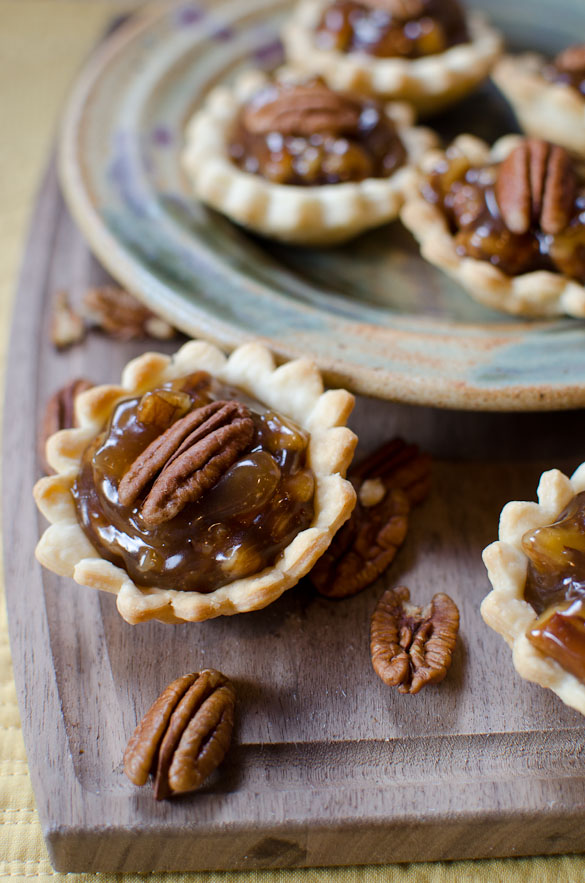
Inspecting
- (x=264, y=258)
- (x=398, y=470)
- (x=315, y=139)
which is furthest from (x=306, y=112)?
(x=398, y=470)

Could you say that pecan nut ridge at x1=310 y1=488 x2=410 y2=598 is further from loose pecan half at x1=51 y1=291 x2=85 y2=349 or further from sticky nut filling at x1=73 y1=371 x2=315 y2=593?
loose pecan half at x1=51 y1=291 x2=85 y2=349

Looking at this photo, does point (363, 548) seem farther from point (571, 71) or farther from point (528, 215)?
point (571, 71)

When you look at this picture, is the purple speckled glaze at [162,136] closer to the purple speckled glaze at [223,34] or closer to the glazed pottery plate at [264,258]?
the glazed pottery plate at [264,258]

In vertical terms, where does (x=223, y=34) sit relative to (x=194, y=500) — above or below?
above

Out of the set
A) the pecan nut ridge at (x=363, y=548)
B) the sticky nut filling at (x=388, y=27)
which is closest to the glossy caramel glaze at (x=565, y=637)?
the pecan nut ridge at (x=363, y=548)

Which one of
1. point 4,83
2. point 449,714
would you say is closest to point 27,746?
point 449,714

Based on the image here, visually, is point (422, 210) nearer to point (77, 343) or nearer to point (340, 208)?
point (340, 208)
